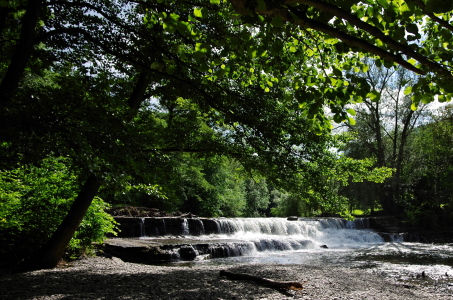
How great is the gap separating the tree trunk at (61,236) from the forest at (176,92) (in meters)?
0.03

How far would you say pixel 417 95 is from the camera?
2.85 meters

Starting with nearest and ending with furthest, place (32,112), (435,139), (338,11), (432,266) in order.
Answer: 1. (338,11)
2. (32,112)
3. (432,266)
4. (435,139)

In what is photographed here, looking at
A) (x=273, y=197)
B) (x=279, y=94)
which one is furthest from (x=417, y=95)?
(x=273, y=197)

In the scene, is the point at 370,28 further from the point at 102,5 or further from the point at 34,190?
the point at 34,190

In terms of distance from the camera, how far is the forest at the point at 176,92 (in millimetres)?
2834

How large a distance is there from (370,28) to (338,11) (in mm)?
282

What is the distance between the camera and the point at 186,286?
5.99m

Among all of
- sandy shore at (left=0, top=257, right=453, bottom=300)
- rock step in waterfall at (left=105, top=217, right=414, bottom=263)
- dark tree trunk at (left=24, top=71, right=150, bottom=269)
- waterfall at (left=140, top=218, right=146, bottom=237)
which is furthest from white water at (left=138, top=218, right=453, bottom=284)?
dark tree trunk at (left=24, top=71, right=150, bottom=269)

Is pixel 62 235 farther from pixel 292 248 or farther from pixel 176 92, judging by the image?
pixel 292 248

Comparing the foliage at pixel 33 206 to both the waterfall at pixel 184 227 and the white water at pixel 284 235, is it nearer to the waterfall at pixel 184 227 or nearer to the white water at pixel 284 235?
the white water at pixel 284 235

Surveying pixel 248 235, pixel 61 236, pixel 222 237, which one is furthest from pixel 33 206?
pixel 248 235

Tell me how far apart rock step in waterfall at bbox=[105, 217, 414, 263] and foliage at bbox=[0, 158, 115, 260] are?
368cm

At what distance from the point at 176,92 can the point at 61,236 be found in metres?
4.30

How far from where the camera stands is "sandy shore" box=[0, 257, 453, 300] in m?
5.12
